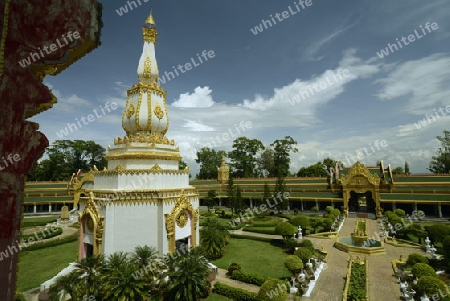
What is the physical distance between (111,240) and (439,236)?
84.4 feet

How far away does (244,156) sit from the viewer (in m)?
70.1

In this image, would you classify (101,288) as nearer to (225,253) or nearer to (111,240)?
(111,240)

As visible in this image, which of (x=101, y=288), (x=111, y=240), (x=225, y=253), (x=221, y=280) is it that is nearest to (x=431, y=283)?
(x=221, y=280)

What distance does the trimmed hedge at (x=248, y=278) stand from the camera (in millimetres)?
15509

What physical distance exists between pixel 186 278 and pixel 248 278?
16.7 ft

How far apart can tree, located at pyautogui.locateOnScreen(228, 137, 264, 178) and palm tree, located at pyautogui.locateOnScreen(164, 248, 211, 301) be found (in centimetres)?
→ 5629

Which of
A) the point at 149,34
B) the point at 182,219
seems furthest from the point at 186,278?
the point at 149,34

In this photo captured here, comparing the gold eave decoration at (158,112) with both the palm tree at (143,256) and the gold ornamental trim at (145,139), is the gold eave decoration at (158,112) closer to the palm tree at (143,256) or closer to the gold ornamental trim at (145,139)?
the gold ornamental trim at (145,139)

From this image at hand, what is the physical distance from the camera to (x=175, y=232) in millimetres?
16406

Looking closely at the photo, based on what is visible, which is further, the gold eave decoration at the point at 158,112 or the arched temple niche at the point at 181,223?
the gold eave decoration at the point at 158,112

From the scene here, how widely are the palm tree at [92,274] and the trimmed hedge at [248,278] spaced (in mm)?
8021

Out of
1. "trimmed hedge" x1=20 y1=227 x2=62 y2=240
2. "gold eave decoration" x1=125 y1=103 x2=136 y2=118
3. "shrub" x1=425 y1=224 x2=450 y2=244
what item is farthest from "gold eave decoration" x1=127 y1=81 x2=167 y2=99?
"shrub" x1=425 y1=224 x2=450 y2=244

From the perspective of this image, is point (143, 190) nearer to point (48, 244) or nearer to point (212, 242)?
point (212, 242)

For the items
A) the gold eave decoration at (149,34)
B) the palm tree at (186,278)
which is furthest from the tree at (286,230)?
the gold eave decoration at (149,34)
